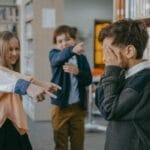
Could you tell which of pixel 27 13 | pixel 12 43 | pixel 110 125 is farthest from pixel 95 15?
pixel 110 125

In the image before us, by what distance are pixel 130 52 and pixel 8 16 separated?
594 cm

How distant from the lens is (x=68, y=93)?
293cm

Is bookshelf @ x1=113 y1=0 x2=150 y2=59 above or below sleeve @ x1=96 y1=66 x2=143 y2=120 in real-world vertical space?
above

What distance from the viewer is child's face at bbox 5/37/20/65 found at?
2133mm

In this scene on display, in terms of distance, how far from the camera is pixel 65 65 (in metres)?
2.88

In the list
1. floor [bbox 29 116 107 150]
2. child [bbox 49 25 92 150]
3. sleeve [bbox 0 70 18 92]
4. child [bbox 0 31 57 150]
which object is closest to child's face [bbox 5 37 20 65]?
child [bbox 0 31 57 150]

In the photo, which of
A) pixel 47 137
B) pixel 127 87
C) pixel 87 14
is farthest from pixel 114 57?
pixel 87 14

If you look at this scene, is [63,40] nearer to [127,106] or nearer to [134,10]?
[134,10]

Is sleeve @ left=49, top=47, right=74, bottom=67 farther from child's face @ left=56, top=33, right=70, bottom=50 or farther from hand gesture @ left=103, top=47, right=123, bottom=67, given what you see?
hand gesture @ left=103, top=47, right=123, bottom=67

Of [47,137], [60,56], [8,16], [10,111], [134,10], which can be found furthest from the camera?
[8,16]

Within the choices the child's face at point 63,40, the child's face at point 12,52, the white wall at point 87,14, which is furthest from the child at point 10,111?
the white wall at point 87,14

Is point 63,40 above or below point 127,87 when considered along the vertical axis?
above

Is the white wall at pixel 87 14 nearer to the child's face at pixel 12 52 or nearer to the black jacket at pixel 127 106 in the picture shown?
the child's face at pixel 12 52

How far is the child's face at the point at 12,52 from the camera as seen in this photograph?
7.00 ft
